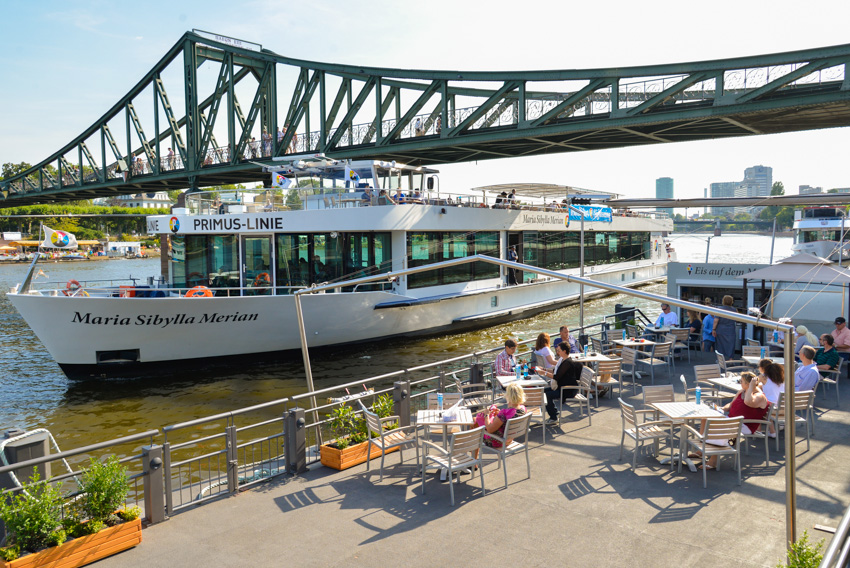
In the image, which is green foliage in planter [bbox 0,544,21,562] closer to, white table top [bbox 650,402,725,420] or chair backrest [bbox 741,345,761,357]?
white table top [bbox 650,402,725,420]

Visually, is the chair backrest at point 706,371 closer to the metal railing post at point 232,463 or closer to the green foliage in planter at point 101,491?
the metal railing post at point 232,463

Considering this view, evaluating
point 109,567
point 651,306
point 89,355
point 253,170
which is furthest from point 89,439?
point 253,170

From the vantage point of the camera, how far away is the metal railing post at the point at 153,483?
5.93 meters

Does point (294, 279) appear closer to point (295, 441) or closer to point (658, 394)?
point (295, 441)

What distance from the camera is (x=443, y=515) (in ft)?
19.8

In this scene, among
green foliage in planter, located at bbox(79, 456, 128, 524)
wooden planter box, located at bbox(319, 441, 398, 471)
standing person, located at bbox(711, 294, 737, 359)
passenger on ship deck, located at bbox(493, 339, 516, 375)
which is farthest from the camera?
standing person, located at bbox(711, 294, 737, 359)

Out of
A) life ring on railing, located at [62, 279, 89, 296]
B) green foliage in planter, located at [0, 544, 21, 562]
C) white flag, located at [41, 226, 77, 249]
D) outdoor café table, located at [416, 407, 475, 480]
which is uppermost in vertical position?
white flag, located at [41, 226, 77, 249]

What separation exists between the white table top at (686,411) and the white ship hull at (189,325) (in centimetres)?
1124

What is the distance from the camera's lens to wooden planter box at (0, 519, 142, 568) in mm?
4930

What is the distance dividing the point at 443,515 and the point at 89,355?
12.8m

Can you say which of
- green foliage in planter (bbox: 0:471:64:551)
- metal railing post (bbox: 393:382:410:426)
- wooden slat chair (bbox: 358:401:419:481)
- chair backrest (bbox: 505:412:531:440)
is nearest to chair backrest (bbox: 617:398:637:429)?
chair backrest (bbox: 505:412:531:440)

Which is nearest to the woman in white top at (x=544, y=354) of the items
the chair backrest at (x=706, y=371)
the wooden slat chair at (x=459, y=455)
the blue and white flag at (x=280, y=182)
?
the chair backrest at (x=706, y=371)

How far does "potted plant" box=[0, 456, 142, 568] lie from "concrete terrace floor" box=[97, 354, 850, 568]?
21 centimetres

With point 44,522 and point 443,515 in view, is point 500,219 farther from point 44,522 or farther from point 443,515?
point 44,522
